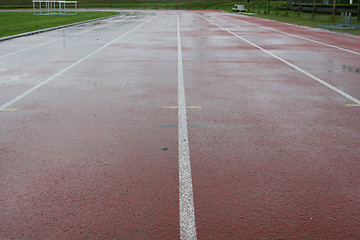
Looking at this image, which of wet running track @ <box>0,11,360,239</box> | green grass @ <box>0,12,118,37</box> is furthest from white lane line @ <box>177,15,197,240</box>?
green grass @ <box>0,12,118,37</box>

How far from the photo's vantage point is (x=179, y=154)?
492cm

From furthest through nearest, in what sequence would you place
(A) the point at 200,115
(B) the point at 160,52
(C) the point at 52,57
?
1. (B) the point at 160,52
2. (C) the point at 52,57
3. (A) the point at 200,115

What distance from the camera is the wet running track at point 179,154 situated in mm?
3416

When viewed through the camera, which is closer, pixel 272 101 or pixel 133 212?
pixel 133 212

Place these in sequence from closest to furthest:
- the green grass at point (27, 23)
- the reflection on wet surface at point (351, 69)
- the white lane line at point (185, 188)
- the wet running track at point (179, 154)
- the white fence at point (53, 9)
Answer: the white lane line at point (185, 188) < the wet running track at point (179, 154) < the reflection on wet surface at point (351, 69) < the green grass at point (27, 23) < the white fence at point (53, 9)

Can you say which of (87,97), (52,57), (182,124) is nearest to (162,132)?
(182,124)

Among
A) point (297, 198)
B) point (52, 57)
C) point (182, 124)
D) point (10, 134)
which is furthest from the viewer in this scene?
point (52, 57)

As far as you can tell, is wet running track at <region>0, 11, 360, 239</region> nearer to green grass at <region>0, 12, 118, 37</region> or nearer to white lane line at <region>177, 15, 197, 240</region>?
white lane line at <region>177, 15, 197, 240</region>

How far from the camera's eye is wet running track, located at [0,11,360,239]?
3.42 metres

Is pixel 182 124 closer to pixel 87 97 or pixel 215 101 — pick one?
pixel 215 101

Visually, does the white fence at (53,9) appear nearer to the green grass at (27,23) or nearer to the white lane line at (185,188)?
the green grass at (27,23)

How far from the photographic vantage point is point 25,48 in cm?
1566

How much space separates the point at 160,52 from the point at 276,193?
36.2ft

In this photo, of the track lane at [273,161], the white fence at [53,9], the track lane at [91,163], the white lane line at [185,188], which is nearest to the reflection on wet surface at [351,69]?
the track lane at [273,161]
